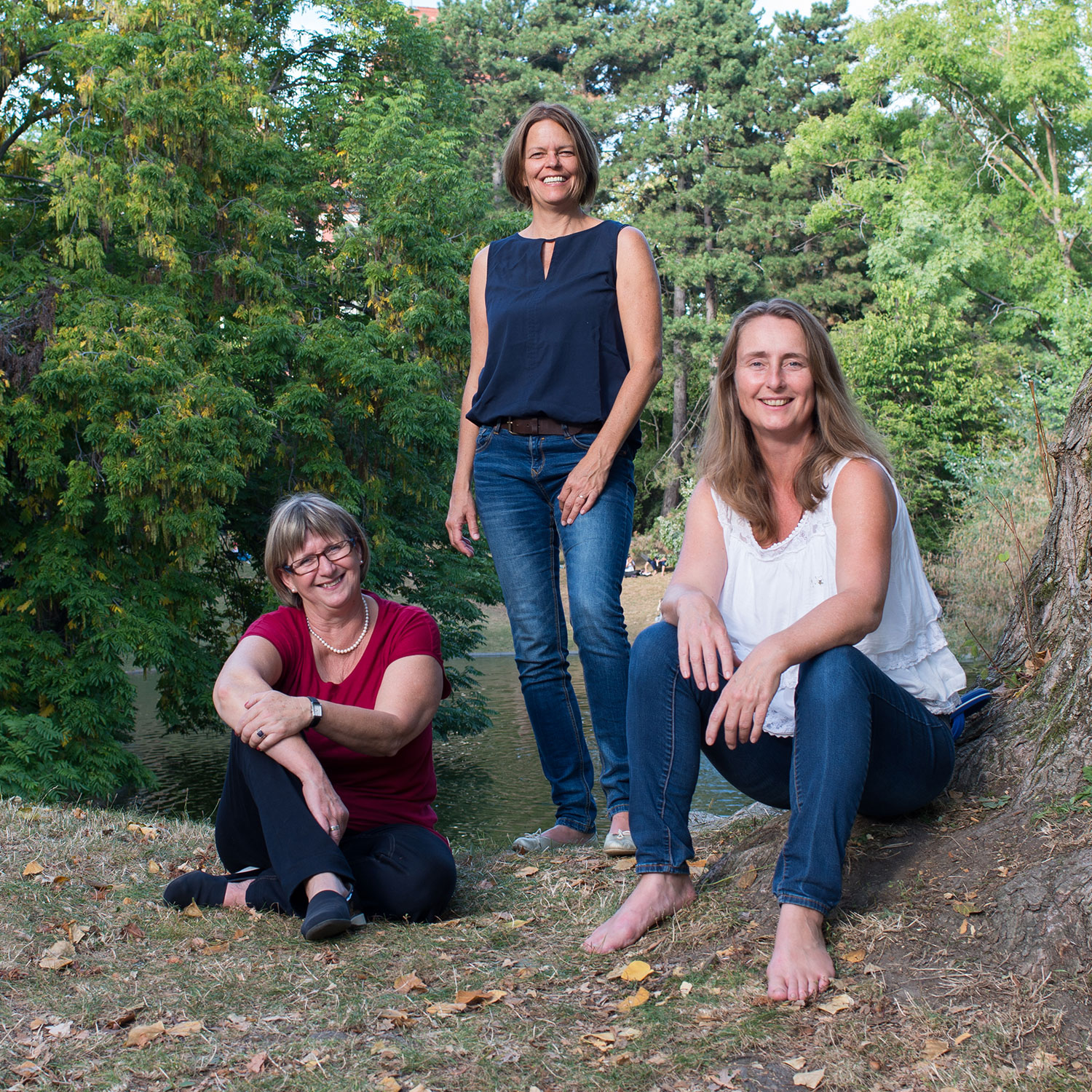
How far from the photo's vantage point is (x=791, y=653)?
7.68ft

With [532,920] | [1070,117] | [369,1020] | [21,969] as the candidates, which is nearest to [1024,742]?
[532,920]

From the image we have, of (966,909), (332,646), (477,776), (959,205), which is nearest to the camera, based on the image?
(966,909)

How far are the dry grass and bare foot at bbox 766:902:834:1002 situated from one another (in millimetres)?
39

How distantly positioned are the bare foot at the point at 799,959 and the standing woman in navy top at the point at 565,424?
0.99 metres

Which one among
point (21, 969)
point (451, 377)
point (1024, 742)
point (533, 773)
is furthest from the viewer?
point (451, 377)

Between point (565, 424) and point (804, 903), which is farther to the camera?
point (565, 424)

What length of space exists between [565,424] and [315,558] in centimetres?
83

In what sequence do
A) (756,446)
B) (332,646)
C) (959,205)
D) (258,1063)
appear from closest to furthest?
(258,1063), (756,446), (332,646), (959,205)

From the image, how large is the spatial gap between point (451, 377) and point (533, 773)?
5428mm

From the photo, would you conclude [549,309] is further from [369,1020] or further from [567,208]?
[369,1020]

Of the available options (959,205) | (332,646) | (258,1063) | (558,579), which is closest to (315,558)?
(332,646)

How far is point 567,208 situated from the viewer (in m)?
3.42

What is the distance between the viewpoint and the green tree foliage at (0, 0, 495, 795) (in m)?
9.19

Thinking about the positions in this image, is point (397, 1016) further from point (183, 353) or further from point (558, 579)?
point (183, 353)
